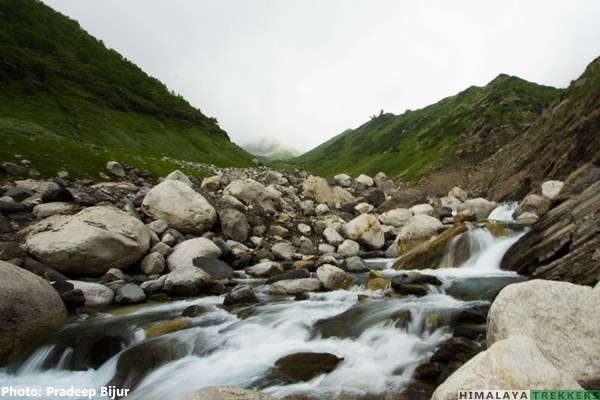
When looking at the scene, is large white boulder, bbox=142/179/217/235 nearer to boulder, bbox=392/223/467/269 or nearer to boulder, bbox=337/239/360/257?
boulder, bbox=337/239/360/257

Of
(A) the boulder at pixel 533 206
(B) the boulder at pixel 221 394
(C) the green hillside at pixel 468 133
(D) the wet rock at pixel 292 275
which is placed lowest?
(B) the boulder at pixel 221 394

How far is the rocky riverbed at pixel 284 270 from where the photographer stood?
788 cm

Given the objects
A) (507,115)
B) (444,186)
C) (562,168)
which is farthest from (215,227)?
(507,115)

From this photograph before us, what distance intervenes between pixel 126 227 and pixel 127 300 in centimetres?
390

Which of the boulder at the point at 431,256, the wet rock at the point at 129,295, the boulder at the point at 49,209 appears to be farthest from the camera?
the boulder at the point at 431,256

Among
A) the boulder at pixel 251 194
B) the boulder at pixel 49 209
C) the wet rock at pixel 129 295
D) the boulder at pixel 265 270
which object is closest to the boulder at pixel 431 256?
the boulder at pixel 265 270

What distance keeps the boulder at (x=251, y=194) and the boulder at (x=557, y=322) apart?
65.3 ft

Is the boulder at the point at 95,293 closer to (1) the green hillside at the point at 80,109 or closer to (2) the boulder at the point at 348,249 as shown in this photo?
(2) the boulder at the point at 348,249

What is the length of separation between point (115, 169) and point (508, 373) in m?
33.1

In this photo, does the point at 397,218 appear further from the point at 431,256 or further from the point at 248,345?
the point at 248,345

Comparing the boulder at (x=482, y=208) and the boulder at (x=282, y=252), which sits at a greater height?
the boulder at (x=482, y=208)

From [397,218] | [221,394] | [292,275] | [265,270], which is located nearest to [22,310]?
[221,394]

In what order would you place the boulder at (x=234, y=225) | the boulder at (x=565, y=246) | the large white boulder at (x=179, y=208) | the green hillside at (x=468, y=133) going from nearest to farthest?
the boulder at (x=565, y=246) → the large white boulder at (x=179, y=208) → the boulder at (x=234, y=225) → the green hillside at (x=468, y=133)

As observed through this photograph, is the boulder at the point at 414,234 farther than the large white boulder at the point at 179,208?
Yes
